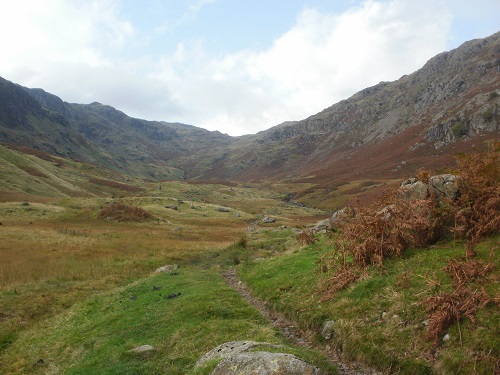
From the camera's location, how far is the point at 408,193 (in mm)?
17500

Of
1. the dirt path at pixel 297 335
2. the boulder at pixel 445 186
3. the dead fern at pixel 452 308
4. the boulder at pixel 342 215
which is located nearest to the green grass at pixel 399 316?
the dead fern at pixel 452 308

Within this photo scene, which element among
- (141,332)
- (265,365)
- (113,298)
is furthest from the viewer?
(113,298)

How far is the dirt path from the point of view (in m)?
10.3

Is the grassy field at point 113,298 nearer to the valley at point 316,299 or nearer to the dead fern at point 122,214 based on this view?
the valley at point 316,299

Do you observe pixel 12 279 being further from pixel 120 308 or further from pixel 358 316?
pixel 358 316

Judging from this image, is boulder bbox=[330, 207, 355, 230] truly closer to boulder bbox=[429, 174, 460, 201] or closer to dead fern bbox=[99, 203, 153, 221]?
boulder bbox=[429, 174, 460, 201]

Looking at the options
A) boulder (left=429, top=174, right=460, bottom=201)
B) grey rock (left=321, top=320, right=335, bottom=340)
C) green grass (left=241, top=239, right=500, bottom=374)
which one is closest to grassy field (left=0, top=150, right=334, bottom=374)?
grey rock (left=321, top=320, right=335, bottom=340)

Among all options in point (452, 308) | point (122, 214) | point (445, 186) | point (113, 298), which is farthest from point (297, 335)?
point (122, 214)

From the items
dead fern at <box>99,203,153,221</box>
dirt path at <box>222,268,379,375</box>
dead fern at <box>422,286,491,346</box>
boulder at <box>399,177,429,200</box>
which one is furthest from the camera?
dead fern at <box>99,203,153,221</box>

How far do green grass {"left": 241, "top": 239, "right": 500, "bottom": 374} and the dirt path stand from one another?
1.02ft

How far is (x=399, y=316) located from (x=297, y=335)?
422 cm

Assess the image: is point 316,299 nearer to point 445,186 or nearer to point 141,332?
point 445,186

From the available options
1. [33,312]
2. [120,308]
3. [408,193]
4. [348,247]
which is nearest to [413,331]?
[348,247]

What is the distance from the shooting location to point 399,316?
1116 cm
